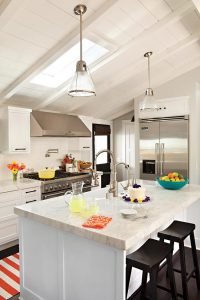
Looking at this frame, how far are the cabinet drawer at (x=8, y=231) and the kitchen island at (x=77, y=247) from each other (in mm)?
1377

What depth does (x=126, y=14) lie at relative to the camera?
2.74 metres

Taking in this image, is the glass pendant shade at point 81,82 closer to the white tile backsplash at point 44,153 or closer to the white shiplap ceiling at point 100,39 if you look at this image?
the white shiplap ceiling at point 100,39

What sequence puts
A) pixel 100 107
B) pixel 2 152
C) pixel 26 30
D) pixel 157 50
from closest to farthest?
1. pixel 26 30
2. pixel 157 50
3. pixel 2 152
4. pixel 100 107

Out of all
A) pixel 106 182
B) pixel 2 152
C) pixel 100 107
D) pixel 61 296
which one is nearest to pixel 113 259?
pixel 61 296

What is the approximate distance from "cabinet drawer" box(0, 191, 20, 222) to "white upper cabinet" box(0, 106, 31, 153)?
31.1 inches

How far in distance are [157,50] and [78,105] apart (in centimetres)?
196

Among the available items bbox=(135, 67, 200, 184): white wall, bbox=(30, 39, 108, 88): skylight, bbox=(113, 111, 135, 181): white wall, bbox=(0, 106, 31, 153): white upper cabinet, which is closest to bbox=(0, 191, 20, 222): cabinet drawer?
bbox=(0, 106, 31, 153): white upper cabinet

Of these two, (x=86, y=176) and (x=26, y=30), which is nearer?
(x=26, y=30)

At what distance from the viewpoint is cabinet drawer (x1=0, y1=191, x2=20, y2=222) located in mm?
3390

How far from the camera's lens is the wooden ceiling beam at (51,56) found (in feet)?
8.30

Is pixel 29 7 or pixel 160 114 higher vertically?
pixel 29 7

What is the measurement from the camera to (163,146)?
5.10 meters

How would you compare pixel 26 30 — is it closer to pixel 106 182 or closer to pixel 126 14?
pixel 126 14

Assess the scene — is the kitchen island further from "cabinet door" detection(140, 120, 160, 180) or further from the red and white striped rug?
"cabinet door" detection(140, 120, 160, 180)
